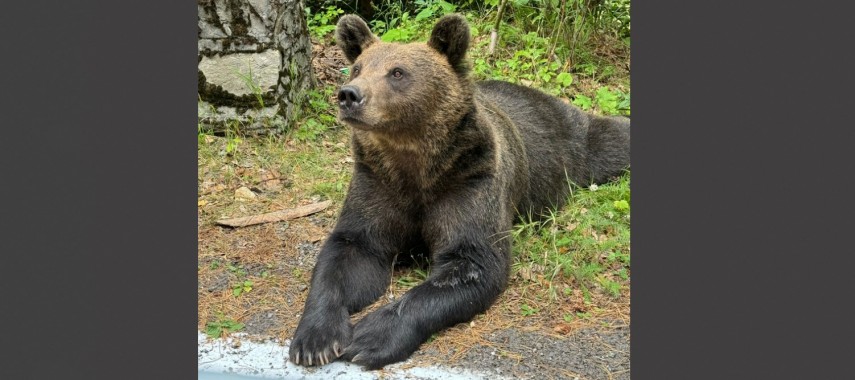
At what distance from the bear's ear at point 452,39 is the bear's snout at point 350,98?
3.35 ft

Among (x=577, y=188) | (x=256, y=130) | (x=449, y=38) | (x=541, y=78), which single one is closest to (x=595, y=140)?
(x=577, y=188)

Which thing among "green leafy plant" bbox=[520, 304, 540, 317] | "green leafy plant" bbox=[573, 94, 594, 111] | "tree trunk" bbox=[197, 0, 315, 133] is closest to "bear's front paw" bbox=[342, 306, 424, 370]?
"green leafy plant" bbox=[520, 304, 540, 317]

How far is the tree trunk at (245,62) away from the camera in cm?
893

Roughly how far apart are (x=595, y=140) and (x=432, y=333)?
3842 millimetres

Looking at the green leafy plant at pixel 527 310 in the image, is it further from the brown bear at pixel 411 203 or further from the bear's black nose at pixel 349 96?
the bear's black nose at pixel 349 96

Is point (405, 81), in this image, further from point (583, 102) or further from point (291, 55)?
point (583, 102)

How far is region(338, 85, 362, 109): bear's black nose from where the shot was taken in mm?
5749

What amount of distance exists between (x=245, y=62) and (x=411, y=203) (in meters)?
3.40

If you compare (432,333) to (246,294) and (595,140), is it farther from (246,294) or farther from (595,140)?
(595,140)

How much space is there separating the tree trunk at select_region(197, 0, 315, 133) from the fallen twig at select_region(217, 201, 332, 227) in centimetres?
153

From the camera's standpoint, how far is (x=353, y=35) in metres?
6.72

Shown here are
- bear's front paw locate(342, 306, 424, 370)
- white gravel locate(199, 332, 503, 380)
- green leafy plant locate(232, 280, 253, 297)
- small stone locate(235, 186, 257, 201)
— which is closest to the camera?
white gravel locate(199, 332, 503, 380)

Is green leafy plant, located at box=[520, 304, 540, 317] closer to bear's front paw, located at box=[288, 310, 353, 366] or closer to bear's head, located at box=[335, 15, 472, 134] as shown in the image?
bear's front paw, located at box=[288, 310, 353, 366]

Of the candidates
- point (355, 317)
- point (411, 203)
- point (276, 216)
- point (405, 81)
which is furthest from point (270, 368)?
point (276, 216)
